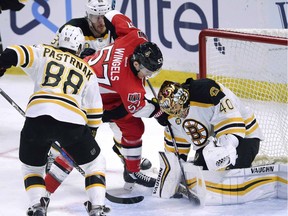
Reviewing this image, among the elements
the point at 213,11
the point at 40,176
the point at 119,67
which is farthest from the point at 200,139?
the point at 213,11

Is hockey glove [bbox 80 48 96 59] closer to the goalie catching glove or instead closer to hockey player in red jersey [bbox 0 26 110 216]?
hockey player in red jersey [bbox 0 26 110 216]

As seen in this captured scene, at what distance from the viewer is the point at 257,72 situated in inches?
193

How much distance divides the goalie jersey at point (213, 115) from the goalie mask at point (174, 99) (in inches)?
1.7

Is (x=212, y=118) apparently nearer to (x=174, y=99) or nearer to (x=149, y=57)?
(x=174, y=99)

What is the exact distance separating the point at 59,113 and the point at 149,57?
62 cm

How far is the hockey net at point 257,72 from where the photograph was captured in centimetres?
462

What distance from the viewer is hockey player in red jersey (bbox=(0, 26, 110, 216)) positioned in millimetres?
3904

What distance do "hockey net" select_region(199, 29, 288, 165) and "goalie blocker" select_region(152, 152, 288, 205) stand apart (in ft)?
0.61

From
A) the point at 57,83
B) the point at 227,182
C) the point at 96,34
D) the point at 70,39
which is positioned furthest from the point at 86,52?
the point at 227,182

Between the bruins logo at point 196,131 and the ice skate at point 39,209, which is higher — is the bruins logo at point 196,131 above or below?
above

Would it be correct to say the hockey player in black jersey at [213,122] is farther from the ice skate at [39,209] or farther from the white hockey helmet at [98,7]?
the white hockey helmet at [98,7]

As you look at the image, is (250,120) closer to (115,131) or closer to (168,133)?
(168,133)

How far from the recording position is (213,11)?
6.21 metres

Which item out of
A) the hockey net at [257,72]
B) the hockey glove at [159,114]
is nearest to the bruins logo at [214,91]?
the hockey glove at [159,114]
